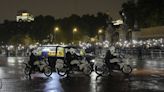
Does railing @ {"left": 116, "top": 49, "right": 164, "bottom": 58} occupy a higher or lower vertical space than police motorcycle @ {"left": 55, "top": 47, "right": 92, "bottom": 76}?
higher

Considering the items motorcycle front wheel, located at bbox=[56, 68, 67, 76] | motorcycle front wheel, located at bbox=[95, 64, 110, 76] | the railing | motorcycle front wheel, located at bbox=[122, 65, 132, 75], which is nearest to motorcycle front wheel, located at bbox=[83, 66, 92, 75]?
motorcycle front wheel, located at bbox=[95, 64, 110, 76]

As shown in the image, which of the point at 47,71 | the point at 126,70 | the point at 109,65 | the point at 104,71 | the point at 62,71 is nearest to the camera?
the point at 109,65

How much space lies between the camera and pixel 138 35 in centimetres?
10406

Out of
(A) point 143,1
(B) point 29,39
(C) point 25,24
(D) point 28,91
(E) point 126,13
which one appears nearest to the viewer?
(D) point 28,91

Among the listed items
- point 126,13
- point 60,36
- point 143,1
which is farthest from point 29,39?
point 143,1

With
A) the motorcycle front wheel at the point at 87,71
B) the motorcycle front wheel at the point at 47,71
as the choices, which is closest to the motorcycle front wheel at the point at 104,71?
the motorcycle front wheel at the point at 87,71

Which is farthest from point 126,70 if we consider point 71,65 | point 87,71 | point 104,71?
point 71,65

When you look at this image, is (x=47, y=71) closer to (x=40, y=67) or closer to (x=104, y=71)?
(x=40, y=67)

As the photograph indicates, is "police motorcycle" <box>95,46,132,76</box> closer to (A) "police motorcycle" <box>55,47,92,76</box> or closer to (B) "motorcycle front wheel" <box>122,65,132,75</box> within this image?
(B) "motorcycle front wheel" <box>122,65,132,75</box>

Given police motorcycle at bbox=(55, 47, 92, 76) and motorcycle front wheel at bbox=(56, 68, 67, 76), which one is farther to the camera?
motorcycle front wheel at bbox=(56, 68, 67, 76)

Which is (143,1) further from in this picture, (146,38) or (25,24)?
(25,24)

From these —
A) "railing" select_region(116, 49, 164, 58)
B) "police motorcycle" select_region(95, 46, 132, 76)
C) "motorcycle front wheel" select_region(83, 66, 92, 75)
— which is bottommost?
"motorcycle front wheel" select_region(83, 66, 92, 75)

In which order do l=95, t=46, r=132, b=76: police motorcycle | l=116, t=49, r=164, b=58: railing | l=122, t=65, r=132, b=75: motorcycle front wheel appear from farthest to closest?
l=116, t=49, r=164, b=58: railing, l=122, t=65, r=132, b=75: motorcycle front wheel, l=95, t=46, r=132, b=76: police motorcycle

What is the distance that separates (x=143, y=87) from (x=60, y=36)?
121m
